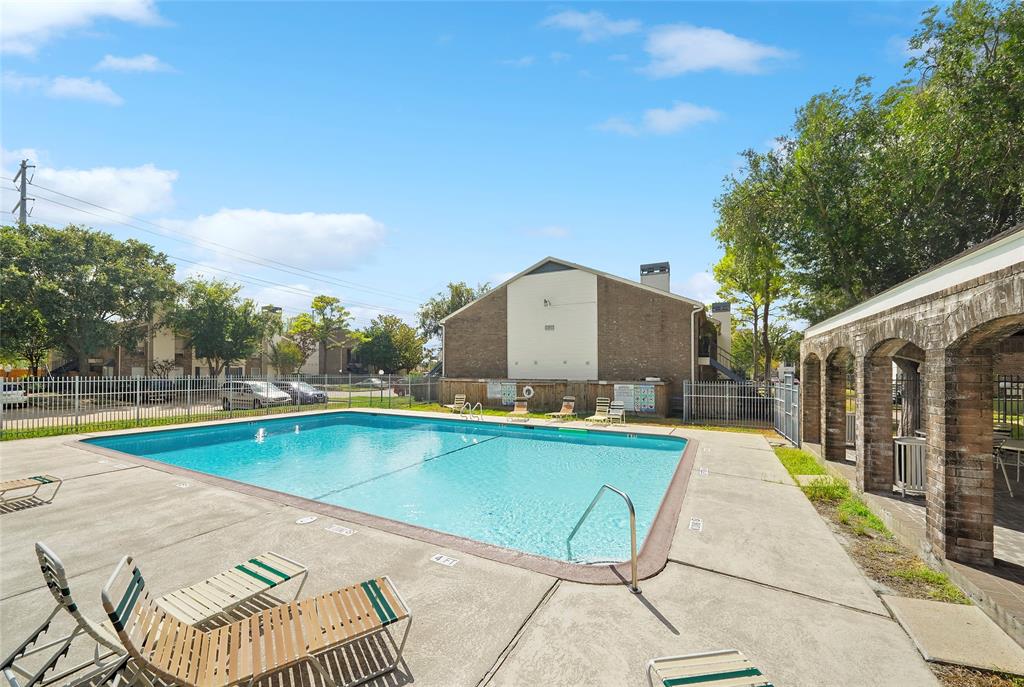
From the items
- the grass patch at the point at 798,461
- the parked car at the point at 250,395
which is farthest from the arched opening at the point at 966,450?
the parked car at the point at 250,395

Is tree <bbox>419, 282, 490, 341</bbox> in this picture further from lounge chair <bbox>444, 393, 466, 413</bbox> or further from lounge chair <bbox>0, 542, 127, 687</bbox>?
lounge chair <bbox>0, 542, 127, 687</bbox>

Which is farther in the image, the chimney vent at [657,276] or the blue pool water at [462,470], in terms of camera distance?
the chimney vent at [657,276]

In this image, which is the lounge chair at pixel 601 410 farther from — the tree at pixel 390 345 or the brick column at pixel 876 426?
the tree at pixel 390 345

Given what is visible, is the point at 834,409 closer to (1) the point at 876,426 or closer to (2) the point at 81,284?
(1) the point at 876,426

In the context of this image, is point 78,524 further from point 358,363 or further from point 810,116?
point 358,363

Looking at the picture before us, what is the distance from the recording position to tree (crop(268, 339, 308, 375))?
5084 centimetres

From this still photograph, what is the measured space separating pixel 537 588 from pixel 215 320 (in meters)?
40.6

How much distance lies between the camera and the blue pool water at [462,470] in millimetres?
8133

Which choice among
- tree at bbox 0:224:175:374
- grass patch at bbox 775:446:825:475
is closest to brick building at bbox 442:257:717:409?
grass patch at bbox 775:446:825:475

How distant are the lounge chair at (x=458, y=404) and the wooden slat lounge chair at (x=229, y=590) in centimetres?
1829

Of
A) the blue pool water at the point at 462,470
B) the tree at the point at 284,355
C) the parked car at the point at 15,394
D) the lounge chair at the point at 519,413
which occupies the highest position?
the tree at the point at 284,355

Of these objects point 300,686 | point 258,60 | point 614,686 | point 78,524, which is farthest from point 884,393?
point 258,60

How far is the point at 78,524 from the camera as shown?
6.46 m

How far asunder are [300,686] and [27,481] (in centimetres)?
815
